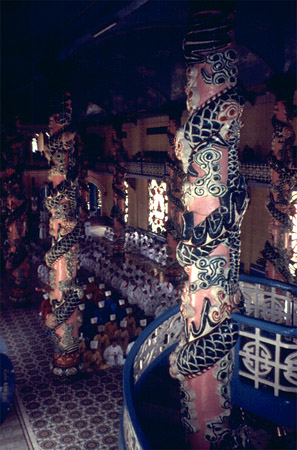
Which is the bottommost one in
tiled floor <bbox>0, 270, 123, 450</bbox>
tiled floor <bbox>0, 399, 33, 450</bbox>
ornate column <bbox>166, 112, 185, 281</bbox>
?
tiled floor <bbox>0, 399, 33, 450</bbox>

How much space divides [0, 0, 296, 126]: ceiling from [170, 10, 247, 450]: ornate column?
0.58 meters

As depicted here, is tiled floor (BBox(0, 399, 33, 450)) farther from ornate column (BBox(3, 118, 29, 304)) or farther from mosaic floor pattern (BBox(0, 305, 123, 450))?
ornate column (BBox(3, 118, 29, 304))

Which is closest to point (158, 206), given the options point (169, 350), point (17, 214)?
point (17, 214)

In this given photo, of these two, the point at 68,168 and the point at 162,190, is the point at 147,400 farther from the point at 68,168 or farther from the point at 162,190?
the point at 162,190

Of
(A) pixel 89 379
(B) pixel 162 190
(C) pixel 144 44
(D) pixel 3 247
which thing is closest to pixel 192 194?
(A) pixel 89 379

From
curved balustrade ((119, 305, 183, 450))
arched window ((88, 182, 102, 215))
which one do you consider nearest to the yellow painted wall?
arched window ((88, 182, 102, 215))

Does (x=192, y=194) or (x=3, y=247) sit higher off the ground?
(x=192, y=194)

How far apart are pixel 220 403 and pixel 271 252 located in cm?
779

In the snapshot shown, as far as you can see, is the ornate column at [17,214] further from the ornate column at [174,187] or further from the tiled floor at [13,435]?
the tiled floor at [13,435]

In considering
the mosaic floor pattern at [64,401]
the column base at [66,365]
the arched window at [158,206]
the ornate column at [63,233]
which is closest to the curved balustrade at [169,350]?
the mosaic floor pattern at [64,401]

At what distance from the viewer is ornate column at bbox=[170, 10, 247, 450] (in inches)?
169

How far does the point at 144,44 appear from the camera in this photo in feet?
44.2

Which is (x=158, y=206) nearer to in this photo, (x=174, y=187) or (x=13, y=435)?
(x=174, y=187)

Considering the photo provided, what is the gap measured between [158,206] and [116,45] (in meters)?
12.3
